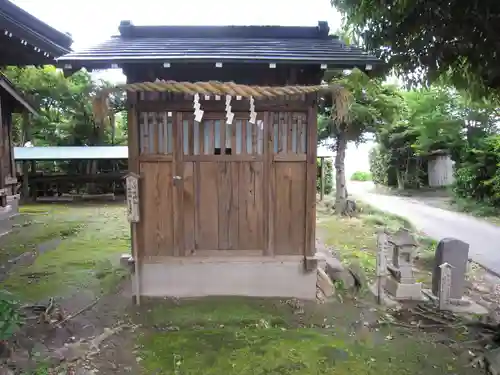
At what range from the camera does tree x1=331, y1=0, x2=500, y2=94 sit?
16.1 ft

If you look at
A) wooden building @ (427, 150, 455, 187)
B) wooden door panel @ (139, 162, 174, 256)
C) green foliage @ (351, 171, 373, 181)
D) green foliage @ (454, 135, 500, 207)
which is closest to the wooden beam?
wooden door panel @ (139, 162, 174, 256)

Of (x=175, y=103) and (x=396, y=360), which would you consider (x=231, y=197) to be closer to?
(x=175, y=103)

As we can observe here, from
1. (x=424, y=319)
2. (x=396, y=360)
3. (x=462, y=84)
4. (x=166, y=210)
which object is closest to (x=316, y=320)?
(x=396, y=360)

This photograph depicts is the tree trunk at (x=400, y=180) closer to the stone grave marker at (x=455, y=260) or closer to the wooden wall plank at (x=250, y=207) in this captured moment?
the stone grave marker at (x=455, y=260)

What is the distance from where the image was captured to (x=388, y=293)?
652 centimetres

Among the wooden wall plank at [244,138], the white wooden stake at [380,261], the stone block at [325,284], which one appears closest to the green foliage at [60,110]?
the wooden wall plank at [244,138]

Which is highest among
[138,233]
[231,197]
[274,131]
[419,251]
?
[274,131]

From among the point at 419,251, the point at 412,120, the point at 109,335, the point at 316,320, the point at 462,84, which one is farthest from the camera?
the point at 412,120

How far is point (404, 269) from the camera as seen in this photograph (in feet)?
21.0

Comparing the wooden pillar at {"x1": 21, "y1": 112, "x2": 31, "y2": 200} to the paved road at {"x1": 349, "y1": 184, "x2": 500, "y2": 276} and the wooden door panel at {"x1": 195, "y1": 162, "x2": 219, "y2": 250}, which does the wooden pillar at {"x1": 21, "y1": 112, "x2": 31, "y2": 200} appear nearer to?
the wooden door panel at {"x1": 195, "y1": 162, "x2": 219, "y2": 250}

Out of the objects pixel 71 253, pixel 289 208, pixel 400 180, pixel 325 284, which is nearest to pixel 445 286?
pixel 325 284

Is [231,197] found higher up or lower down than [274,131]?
lower down

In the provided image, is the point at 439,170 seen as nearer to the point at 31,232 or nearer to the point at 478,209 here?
the point at 478,209

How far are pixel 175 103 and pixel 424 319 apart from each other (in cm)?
479
